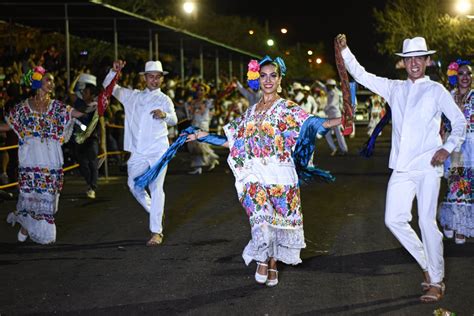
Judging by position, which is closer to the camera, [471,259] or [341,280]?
[341,280]

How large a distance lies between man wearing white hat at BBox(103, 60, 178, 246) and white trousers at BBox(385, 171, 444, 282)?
3.46m

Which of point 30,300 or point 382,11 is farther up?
point 382,11

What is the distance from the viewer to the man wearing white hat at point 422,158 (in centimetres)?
751

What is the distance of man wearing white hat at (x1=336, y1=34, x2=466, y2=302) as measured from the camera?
7.51m

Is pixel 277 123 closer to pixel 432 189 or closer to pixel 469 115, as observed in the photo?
pixel 432 189

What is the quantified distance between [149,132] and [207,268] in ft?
7.49

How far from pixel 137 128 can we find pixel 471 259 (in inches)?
157

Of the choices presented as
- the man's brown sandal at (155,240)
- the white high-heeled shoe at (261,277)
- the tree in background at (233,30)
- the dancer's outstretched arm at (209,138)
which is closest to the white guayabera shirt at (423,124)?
the white high-heeled shoe at (261,277)

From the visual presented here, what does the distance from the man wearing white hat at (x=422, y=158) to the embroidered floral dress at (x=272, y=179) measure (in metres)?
0.98

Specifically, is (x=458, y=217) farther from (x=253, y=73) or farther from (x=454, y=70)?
(x=253, y=73)

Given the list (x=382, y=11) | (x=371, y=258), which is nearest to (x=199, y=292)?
(x=371, y=258)

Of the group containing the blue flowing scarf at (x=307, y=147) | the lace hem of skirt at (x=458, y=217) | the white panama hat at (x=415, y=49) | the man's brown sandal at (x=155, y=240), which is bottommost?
the man's brown sandal at (x=155, y=240)

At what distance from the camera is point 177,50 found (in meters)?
37.2

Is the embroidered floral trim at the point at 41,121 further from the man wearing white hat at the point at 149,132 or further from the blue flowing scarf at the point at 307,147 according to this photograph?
the blue flowing scarf at the point at 307,147
